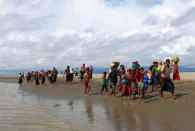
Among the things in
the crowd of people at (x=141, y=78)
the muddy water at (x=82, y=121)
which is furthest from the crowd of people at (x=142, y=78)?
the muddy water at (x=82, y=121)

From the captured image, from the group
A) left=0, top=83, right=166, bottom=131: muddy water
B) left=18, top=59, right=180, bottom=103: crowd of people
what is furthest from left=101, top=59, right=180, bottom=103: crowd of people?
left=0, top=83, right=166, bottom=131: muddy water

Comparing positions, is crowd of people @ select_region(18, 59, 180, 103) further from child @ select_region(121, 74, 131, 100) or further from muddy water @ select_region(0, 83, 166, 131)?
muddy water @ select_region(0, 83, 166, 131)

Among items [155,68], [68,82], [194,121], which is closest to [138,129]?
[194,121]

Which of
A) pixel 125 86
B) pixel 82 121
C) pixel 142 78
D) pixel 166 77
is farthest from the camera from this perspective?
pixel 125 86

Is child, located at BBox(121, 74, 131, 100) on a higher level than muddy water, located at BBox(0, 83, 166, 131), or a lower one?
higher

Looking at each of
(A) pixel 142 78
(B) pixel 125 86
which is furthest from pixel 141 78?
(B) pixel 125 86

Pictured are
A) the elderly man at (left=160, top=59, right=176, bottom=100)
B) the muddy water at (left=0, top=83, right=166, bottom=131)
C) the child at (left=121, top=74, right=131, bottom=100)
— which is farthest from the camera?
the child at (left=121, top=74, right=131, bottom=100)

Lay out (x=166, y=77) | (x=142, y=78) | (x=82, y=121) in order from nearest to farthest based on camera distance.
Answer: (x=82, y=121) → (x=166, y=77) → (x=142, y=78)

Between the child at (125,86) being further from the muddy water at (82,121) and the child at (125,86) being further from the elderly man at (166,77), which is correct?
the muddy water at (82,121)

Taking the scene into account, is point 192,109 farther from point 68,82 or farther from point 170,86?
point 68,82

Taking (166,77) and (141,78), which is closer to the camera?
(166,77)

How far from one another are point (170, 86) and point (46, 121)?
6.26 metres

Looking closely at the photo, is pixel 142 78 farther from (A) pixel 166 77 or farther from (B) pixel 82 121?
(B) pixel 82 121

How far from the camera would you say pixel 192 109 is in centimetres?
960
